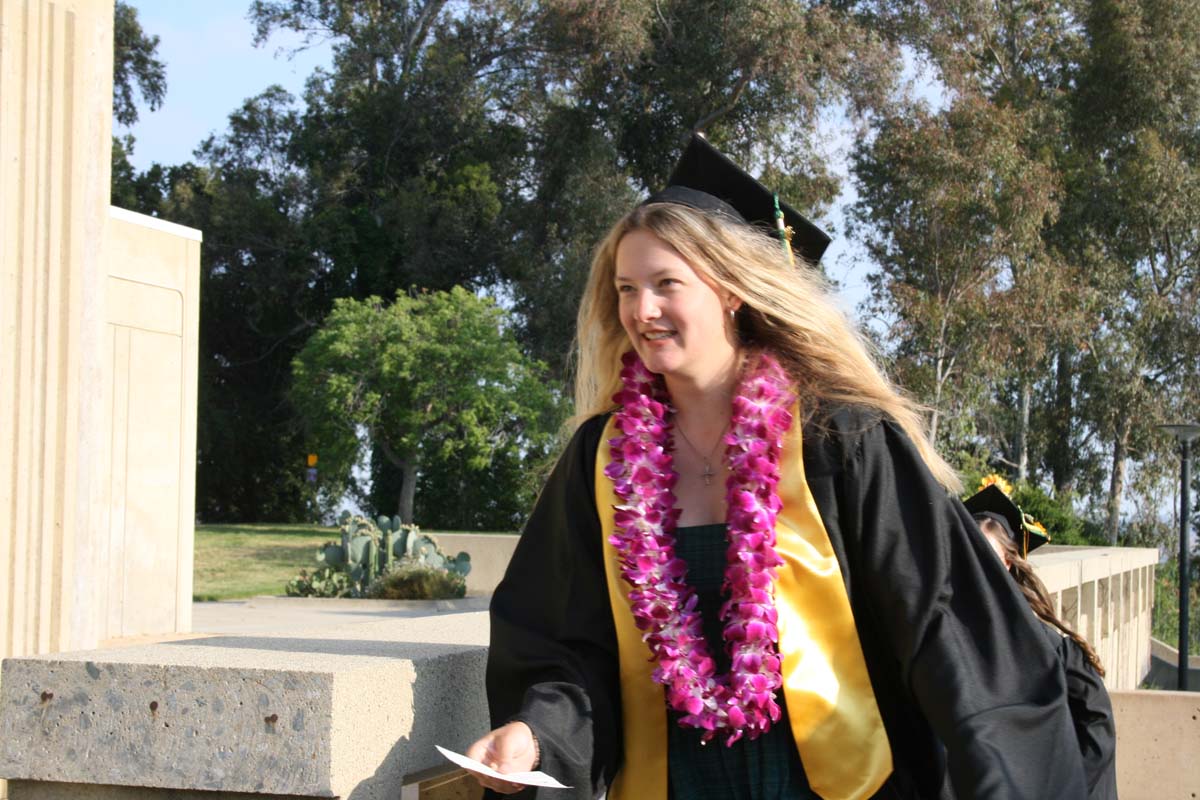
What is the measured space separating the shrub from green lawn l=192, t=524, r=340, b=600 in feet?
5.44

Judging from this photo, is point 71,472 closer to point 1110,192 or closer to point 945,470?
point 945,470

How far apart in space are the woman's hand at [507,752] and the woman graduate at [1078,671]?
51.6 inches

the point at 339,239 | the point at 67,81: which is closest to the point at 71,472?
the point at 67,81

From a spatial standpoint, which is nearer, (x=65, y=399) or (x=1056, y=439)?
(x=65, y=399)

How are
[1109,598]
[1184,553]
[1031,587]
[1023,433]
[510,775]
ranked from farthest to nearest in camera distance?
[1023,433]
[1184,553]
[1109,598]
[1031,587]
[510,775]

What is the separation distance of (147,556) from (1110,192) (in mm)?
26364

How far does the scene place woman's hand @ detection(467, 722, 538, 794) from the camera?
7.63ft

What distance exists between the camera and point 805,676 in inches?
96.5

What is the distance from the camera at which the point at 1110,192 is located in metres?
31.1

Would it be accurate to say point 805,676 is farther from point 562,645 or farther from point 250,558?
point 250,558

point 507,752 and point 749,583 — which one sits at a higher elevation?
point 749,583

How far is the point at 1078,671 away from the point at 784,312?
5.58 feet

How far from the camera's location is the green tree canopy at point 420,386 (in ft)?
89.2

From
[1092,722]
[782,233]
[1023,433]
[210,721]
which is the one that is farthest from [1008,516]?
[1023,433]
